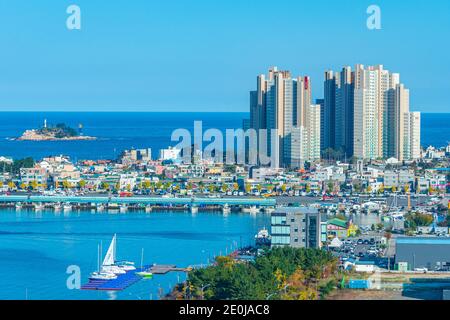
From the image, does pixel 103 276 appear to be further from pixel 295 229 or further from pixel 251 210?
pixel 251 210

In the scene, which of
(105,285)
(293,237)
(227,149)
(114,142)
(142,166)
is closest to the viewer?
(105,285)

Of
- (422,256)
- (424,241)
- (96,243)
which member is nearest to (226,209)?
(96,243)

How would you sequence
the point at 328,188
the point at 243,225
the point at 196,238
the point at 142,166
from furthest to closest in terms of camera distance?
the point at 142,166 < the point at 328,188 < the point at 243,225 < the point at 196,238

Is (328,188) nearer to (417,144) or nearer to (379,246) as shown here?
→ (417,144)

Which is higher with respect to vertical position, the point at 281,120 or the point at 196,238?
the point at 281,120

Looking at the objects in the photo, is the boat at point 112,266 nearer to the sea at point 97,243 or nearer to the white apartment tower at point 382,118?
the sea at point 97,243
